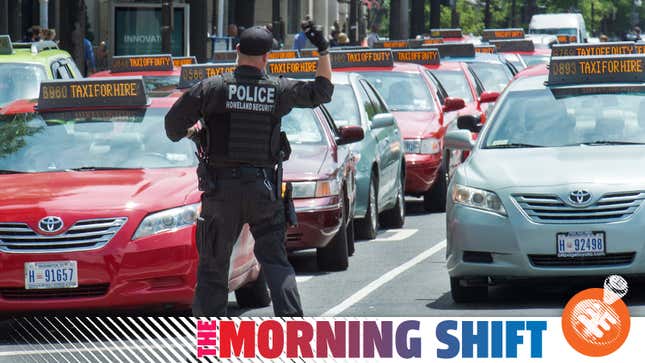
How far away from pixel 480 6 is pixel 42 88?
273 ft

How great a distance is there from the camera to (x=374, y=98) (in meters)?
17.8

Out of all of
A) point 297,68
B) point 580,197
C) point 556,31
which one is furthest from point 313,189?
point 556,31

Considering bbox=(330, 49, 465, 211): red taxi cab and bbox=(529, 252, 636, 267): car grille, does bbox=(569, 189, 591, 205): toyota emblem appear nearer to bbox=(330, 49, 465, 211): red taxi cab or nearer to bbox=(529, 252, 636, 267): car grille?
bbox=(529, 252, 636, 267): car grille

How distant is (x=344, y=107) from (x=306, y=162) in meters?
2.93

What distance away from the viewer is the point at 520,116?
12.5 metres

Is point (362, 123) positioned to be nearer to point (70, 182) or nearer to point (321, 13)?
point (70, 182)

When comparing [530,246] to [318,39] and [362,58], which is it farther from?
[362,58]

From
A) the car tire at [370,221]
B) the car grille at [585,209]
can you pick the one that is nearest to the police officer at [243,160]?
the car grille at [585,209]

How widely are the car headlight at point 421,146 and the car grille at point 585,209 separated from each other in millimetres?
8374

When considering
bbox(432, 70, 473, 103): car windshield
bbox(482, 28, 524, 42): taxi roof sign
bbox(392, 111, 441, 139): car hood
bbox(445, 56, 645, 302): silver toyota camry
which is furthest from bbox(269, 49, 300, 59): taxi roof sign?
bbox(482, 28, 524, 42): taxi roof sign

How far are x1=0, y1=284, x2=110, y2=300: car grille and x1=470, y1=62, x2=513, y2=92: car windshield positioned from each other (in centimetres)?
1751

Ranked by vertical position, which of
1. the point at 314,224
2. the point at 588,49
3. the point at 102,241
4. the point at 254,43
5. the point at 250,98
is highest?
the point at 254,43

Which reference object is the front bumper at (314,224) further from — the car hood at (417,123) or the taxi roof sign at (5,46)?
the taxi roof sign at (5,46)

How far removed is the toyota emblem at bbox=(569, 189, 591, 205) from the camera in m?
10.9
